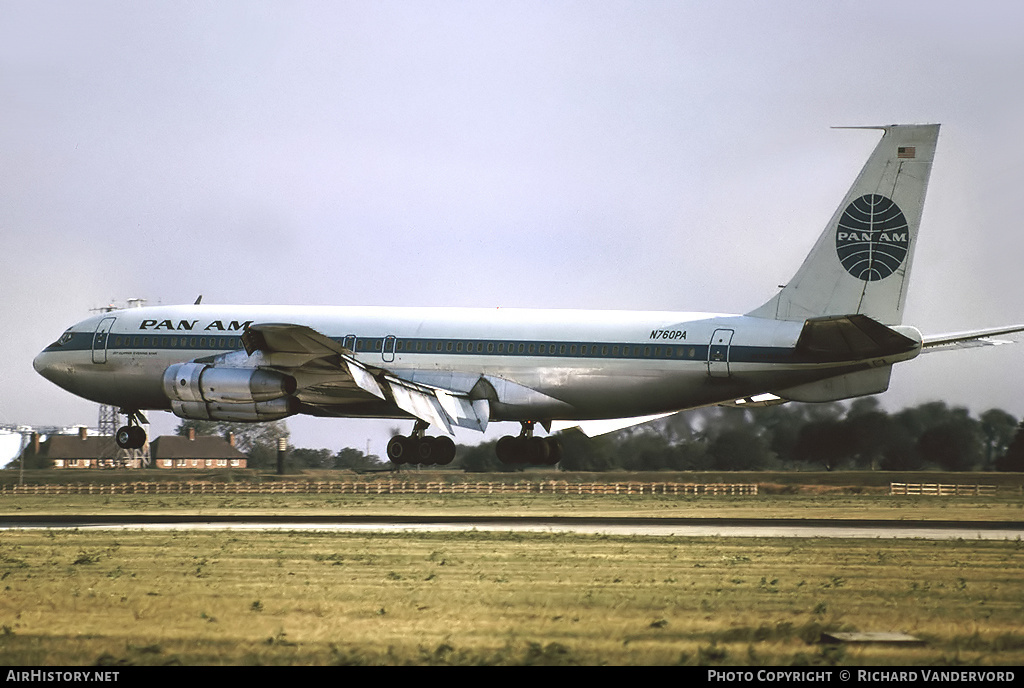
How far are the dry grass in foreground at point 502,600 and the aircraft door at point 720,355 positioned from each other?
9.04 m

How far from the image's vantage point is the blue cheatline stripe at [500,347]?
1529 inches

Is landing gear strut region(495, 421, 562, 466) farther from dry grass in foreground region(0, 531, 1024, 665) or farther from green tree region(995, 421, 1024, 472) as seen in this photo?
green tree region(995, 421, 1024, 472)

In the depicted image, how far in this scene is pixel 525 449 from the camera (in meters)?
Result: 44.3

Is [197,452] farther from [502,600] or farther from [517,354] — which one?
[502,600]

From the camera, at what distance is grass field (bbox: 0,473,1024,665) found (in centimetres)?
1644

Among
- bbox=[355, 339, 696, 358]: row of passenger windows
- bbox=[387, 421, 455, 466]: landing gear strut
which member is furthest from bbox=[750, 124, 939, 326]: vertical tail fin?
bbox=[387, 421, 455, 466]: landing gear strut

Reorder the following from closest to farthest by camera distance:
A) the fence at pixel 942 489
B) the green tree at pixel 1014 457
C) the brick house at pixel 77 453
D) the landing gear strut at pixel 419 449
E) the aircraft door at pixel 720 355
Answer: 1. the aircraft door at pixel 720 355
2. the landing gear strut at pixel 419 449
3. the fence at pixel 942 489
4. the green tree at pixel 1014 457
5. the brick house at pixel 77 453

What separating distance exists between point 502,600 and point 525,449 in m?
23.6

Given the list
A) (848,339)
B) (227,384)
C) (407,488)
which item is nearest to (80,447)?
(407,488)

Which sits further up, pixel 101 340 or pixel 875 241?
pixel 875 241

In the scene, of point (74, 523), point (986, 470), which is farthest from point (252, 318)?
point (986, 470)

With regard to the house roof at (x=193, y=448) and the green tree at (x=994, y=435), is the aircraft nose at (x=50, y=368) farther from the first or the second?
the house roof at (x=193, y=448)

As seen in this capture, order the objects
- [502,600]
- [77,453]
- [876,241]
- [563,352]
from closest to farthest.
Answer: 1. [502,600]
2. [876,241]
3. [563,352]
4. [77,453]

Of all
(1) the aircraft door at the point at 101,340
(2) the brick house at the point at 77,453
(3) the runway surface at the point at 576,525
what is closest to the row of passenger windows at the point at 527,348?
(3) the runway surface at the point at 576,525
